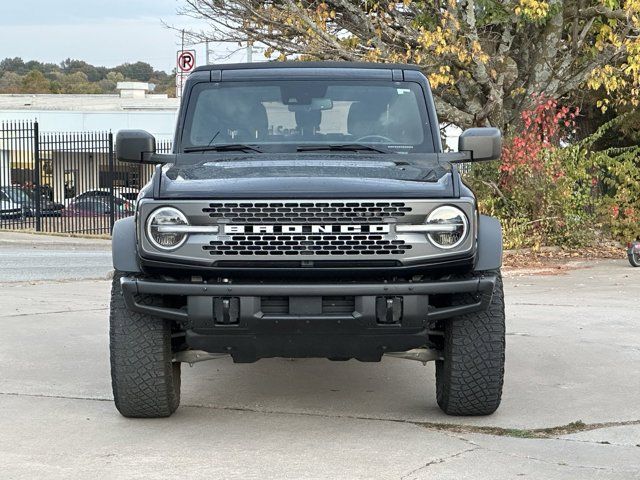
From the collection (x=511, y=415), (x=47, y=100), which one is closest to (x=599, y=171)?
(x=511, y=415)

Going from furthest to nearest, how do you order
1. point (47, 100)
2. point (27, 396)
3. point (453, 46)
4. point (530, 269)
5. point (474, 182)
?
1. point (47, 100)
2. point (474, 182)
3. point (453, 46)
4. point (530, 269)
5. point (27, 396)

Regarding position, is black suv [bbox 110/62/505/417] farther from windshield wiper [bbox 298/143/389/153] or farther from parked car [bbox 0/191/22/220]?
parked car [bbox 0/191/22/220]

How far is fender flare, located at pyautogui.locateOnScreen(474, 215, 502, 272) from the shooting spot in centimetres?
619

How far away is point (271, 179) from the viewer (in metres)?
6.11

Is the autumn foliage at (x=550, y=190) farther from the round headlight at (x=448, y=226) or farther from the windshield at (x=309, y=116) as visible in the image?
the round headlight at (x=448, y=226)

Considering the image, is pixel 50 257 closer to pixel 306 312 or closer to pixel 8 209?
pixel 8 209

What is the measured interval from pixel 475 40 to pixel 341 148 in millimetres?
11571

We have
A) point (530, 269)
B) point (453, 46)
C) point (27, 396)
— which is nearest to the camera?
point (27, 396)

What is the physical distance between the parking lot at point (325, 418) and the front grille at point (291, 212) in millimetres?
1170

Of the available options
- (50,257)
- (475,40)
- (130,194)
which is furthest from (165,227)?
(130,194)

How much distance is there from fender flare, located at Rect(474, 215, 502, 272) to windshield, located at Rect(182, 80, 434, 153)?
119 cm

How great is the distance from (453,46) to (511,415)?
12.1 m

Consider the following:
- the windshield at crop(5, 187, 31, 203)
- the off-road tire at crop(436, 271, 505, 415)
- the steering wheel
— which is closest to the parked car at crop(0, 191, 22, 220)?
the windshield at crop(5, 187, 31, 203)

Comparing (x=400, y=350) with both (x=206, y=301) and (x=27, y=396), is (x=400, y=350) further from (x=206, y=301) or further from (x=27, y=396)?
(x=27, y=396)
